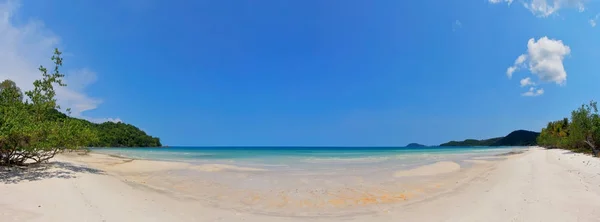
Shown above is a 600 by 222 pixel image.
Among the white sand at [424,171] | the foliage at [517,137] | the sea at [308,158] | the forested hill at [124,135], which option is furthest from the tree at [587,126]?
the foliage at [517,137]

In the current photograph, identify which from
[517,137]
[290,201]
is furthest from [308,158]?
[517,137]

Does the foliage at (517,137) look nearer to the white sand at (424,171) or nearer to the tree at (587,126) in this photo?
the tree at (587,126)

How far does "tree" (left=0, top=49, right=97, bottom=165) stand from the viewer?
10.8m

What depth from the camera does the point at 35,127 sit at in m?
10.9

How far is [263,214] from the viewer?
7688 millimetres

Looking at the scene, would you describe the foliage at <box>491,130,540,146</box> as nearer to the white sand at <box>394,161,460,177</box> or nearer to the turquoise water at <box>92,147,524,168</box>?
the turquoise water at <box>92,147,524,168</box>

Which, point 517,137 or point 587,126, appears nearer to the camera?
point 587,126

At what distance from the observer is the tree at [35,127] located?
10.8 m

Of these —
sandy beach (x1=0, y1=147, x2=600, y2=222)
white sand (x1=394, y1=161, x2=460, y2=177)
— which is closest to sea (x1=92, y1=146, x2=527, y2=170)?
white sand (x1=394, y1=161, x2=460, y2=177)

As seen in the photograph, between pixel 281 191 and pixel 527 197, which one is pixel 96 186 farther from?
pixel 527 197

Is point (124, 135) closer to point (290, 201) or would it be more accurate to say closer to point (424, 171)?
point (424, 171)

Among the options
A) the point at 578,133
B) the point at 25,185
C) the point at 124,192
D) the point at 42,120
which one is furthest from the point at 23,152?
the point at 578,133

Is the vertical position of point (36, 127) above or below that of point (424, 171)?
above

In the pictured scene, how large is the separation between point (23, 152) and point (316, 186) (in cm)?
1277
